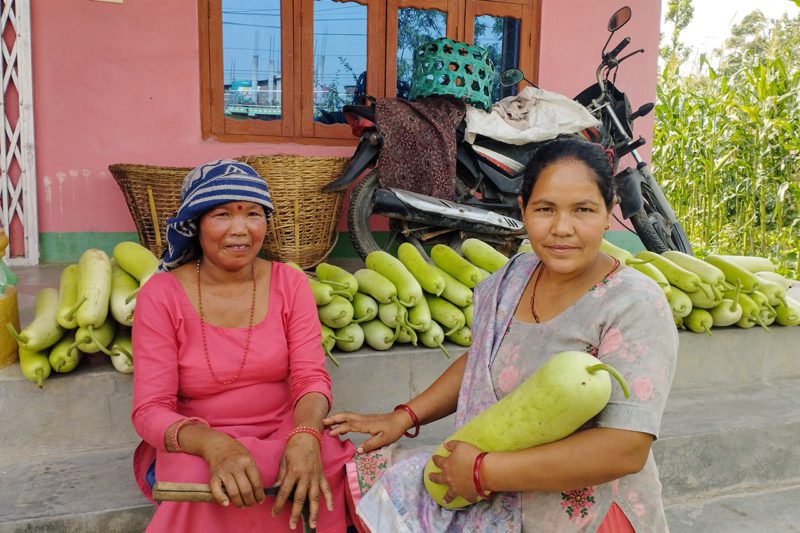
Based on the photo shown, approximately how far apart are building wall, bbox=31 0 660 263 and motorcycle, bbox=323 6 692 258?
1.34m

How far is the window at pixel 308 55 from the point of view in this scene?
5117 mm

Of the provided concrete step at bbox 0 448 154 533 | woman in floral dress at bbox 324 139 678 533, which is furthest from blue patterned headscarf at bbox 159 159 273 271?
concrete step at bbox 0 448 154 533

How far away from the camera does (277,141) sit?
17.4 feet

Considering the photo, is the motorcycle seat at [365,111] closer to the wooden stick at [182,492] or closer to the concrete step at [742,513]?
the concrete step at [742,513]

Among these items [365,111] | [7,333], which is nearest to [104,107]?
[365,111]

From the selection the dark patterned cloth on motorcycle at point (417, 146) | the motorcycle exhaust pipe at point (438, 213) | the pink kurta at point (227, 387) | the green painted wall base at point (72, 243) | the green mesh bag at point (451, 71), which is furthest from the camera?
the green painted wall base at point (72, 243)

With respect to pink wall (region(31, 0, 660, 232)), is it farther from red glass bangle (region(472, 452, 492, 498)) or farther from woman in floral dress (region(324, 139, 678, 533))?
red glass bangle (region(472, 452, 492, 498))

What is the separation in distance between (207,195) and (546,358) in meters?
1.03

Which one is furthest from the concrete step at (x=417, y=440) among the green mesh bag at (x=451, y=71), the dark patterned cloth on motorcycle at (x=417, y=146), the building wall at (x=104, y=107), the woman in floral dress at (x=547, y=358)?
the green mesh bag at (x=451, y=71)

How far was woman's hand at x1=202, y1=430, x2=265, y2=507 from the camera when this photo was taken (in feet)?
5.05

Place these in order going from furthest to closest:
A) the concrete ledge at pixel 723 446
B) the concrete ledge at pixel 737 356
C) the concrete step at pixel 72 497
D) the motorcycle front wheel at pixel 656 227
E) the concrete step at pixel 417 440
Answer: the motorcycle front wheel at pixel 656 227
the concrete ledge at pixel 737 356
the concrete ledge at pixel 723 446
the concrete step at pixel 417 440
the concrete step at pixel 72 497

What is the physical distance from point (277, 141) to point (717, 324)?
3583 mm

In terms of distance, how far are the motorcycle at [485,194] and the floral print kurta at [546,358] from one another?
98.9 inches

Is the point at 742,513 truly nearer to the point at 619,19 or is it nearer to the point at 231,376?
the point at 231,376
